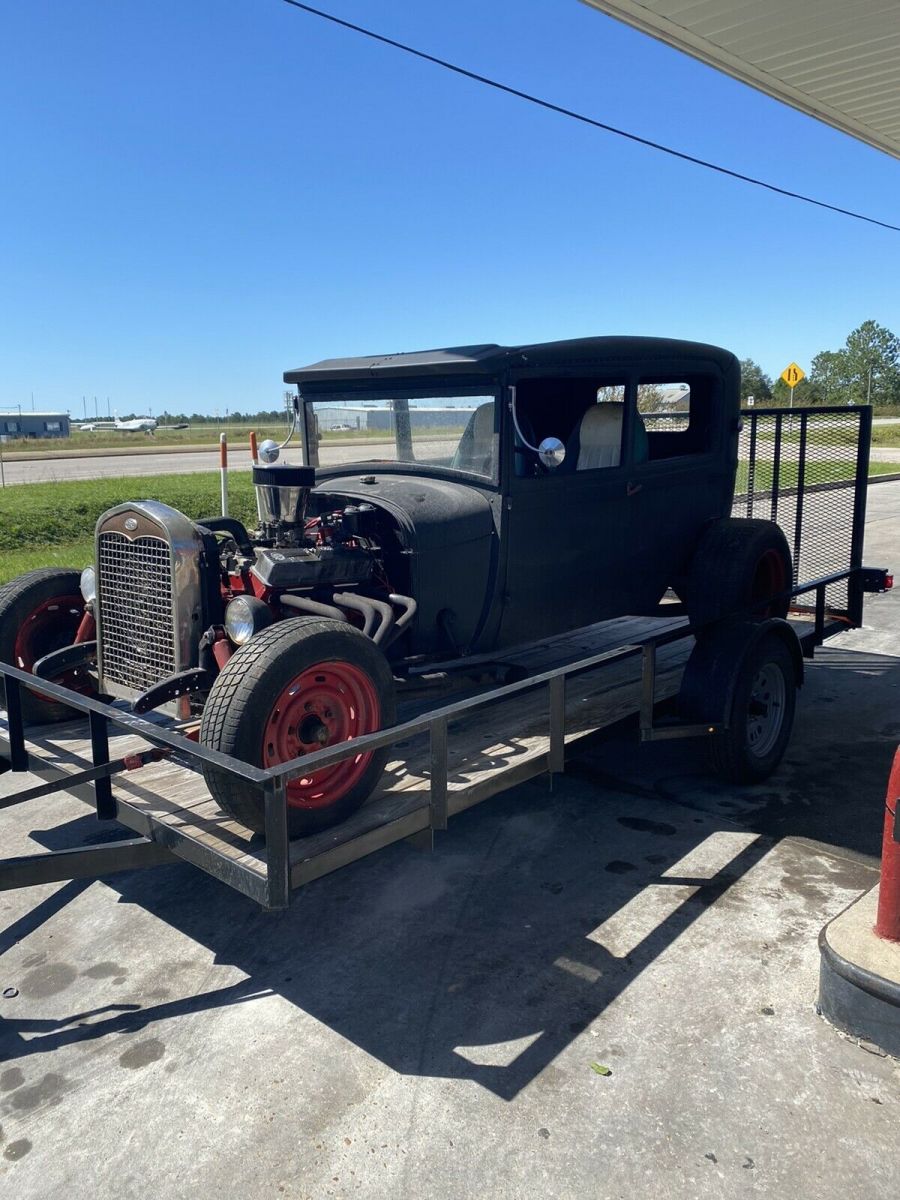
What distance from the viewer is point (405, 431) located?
200 inches

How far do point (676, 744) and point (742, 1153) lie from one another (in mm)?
3387

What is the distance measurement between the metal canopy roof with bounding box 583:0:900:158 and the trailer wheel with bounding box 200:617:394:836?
15.0 ft

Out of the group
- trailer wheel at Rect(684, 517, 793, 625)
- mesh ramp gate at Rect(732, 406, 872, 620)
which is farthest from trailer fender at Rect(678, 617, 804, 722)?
mesh ramp gate at Rect(732, 406, 872, 620)

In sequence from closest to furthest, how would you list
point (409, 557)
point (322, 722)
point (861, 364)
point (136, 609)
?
1. point (322, 722)
2. point (136, 609)
3. point (409, 557)
4. point (861, 364)

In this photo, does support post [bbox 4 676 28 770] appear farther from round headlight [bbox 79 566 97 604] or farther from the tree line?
the tree line

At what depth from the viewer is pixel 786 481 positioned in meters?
6.51

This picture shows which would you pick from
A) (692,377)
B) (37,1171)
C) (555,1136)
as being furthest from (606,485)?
(37,1171)

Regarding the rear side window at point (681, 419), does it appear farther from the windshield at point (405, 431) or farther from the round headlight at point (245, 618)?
the round headlight at point (245, 618)

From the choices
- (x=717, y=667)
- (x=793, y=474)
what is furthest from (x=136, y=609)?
(x=793, y=474)

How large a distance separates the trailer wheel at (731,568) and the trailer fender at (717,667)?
1.36 feet

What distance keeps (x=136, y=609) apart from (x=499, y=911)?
202cm

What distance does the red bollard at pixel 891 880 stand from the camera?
314 centimetres

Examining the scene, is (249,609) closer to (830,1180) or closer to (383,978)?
(383,978)

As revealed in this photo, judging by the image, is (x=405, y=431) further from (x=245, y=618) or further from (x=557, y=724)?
(x=557, y=724)
